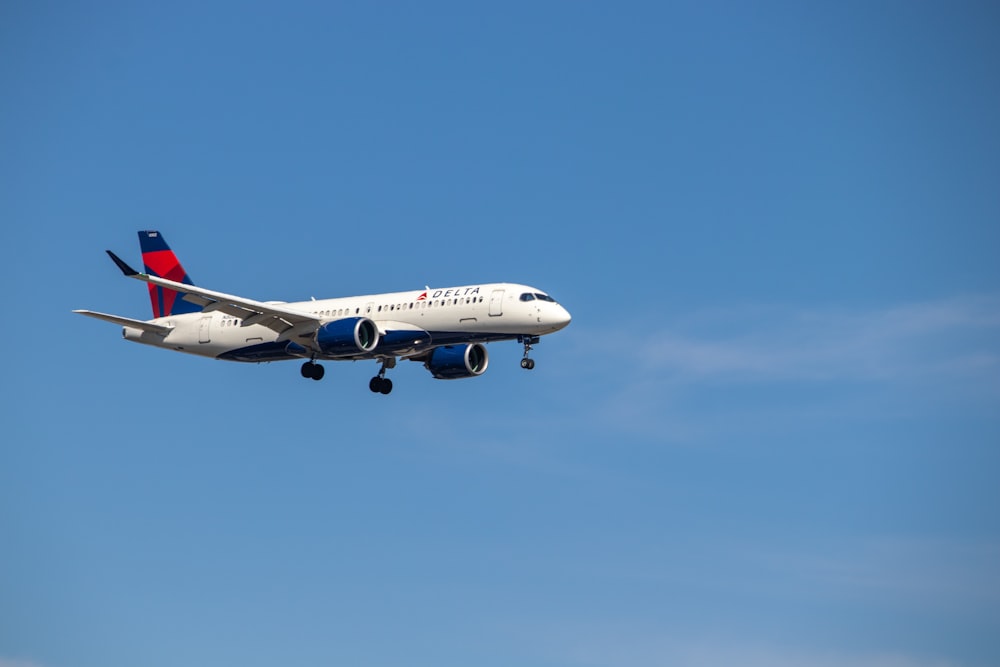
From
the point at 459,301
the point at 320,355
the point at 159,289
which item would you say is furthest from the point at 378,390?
the point at 159,289

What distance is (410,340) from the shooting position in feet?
224

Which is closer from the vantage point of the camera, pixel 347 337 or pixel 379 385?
pixel 347 337

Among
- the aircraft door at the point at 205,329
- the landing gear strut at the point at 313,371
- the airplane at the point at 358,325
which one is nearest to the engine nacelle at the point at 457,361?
the airplane at the point at 358,325

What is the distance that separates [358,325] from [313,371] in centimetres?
643

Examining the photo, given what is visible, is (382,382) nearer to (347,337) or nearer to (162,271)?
(347,337)

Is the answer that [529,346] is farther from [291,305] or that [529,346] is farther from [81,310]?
[81,310]

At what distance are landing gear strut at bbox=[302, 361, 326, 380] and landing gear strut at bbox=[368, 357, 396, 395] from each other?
114 inches

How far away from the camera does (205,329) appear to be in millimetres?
75500

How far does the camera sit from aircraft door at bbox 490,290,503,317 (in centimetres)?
6644

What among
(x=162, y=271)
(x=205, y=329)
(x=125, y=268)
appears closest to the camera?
(x=125, y=268)

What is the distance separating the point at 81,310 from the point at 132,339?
30.9 feet

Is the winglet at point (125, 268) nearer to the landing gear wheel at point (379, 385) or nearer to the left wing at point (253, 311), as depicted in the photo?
the left wing at point (253, 311)

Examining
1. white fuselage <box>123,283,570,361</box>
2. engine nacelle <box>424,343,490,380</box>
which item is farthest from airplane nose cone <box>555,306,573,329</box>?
engine nacelle <box>424,343,490,380</box>

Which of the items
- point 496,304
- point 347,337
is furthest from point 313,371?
point 496,304
